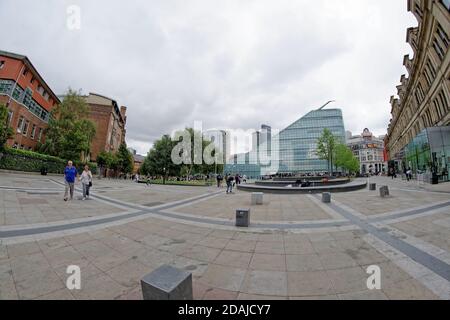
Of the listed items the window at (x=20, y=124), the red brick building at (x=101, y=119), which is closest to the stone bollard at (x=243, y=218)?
the window at (x=20, y=124)

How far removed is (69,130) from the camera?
34.0m

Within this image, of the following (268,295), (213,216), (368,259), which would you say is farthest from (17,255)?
(368,259)

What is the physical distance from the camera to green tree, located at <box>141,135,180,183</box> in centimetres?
3731

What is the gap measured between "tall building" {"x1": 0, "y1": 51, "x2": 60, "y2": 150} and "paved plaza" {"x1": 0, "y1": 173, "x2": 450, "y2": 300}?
33040 millimetres

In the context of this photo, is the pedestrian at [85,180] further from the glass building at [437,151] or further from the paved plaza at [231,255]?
the glass building at [437,151]

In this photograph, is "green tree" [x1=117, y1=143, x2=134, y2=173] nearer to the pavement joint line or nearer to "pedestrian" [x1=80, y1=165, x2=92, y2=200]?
"pedestrian" [x1=80, y1=165, x2=92, y2=200]

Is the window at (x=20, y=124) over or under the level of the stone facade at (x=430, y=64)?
under

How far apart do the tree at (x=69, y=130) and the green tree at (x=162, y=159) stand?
1128 centimetres

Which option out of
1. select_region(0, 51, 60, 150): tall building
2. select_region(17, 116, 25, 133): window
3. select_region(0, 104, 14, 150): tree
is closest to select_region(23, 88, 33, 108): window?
select_region(0, 51, 60, 150): tall building

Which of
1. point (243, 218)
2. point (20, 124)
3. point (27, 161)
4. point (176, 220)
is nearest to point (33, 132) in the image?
point (20, 124)

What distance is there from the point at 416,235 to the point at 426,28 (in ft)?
98.3

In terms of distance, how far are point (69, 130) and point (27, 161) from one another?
9933 millimetres

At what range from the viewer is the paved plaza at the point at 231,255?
2.76 m

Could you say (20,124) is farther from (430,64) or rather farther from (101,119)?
(430,64)
